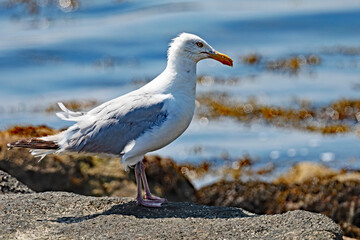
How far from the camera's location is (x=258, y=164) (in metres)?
13.0

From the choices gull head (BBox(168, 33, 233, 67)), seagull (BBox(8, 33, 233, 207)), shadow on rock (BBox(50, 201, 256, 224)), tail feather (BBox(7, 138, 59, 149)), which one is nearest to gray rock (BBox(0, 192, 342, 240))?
shadow on rock (BBox(50, 201, 256, 224))

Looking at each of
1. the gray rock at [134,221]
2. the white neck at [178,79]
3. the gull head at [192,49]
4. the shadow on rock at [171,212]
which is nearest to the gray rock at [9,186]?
the gray rock at [134,221]

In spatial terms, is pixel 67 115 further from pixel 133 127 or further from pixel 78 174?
pixel 78 174

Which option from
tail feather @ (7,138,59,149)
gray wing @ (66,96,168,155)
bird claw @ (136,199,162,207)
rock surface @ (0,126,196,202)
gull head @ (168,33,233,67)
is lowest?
rock surface @ (0,126,196,202)

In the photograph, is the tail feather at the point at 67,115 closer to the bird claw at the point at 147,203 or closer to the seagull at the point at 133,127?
the seagull at the point at 133,127

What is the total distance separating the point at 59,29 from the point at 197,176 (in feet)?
32.0

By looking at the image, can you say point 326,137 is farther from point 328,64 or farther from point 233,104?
point 328,64

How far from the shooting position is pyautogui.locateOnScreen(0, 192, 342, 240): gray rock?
5.91m

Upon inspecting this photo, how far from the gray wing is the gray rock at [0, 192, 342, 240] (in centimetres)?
54

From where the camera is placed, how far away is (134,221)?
20.8 feet

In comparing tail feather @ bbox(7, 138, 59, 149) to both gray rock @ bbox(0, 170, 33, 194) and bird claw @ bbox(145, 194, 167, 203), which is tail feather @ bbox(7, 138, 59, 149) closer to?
gray rock @ bbox(0, 170, 33, 194)

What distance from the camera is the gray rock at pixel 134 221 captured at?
233 inches

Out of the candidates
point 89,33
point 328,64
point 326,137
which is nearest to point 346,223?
point 326,137

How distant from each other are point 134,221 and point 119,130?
3.10ft
